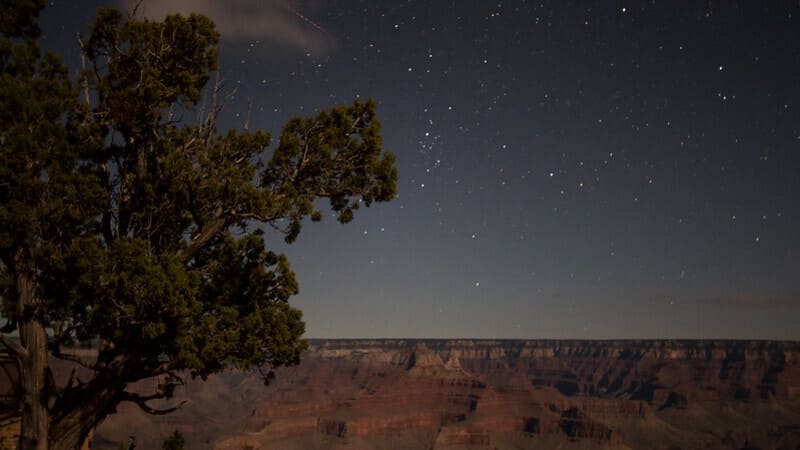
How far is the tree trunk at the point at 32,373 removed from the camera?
36.7 ft

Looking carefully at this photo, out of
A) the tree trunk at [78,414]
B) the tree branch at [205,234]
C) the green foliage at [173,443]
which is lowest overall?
the green foliage at [173,443]

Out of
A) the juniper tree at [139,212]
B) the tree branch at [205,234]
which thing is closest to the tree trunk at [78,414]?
the juniper tree at [139,212]

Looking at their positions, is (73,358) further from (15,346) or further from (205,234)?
(205,234)

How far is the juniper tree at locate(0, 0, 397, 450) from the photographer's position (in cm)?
1049

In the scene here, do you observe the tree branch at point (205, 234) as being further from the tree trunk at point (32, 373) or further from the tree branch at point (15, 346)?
the tree branch at point (15, 346)

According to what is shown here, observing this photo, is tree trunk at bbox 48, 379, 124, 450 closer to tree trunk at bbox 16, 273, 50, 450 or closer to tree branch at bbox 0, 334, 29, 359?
tree trunk at bbox 16, 273, 50, 450

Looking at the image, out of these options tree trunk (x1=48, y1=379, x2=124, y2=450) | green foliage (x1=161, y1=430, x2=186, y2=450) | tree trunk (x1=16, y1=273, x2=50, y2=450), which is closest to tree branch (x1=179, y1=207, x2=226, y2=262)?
tree trunk (x1=16, y1=273, x2=50, y2=450)

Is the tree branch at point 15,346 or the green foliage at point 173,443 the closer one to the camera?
the tree branch at point 15,346

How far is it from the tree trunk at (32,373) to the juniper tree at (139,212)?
1.0 inches

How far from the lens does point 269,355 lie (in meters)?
12.9

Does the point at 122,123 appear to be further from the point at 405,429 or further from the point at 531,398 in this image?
the point at 531,398

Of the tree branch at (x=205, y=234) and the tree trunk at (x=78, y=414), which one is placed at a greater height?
the tree branch at (x=205, y=234)

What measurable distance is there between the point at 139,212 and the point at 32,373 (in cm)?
399

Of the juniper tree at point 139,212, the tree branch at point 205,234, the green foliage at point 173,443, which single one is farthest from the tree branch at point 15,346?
the green foliage at point 173,443
